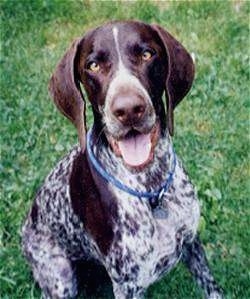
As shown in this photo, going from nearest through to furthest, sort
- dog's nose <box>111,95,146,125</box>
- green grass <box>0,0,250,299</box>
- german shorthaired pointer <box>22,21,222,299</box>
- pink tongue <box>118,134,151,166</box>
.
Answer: dog's nose <box>111,95,146,125</box>, german shorthaired pointer <box>22,21,222,299</box>, pink tongue <box>118,134,151,166</box>, green grass <box>0,0,250,299</box>

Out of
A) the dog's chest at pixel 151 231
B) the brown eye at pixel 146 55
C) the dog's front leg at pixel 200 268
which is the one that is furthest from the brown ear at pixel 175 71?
the dog's front leg at pixel 200 268

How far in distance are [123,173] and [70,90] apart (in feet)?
1.76

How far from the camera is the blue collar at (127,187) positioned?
197 inches

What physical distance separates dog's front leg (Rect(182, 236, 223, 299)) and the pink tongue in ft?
3.08

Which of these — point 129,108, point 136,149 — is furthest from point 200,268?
point 129,108

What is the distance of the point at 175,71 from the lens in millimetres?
4852

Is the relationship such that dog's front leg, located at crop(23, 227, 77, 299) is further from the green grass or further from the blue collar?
the blue collar

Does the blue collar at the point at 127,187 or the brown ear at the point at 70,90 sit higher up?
the brown ear at the point at 70,90

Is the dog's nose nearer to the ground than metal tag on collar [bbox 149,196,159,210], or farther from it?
farther from it

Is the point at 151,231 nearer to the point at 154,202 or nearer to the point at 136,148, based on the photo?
the point at 154,202

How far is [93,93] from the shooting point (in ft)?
15.7

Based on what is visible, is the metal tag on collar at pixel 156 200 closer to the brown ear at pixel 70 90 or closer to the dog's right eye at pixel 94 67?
the brown ear at pixel 70 90

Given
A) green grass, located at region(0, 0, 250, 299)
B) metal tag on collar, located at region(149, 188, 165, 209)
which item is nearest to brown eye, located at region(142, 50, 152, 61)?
metal tag on collar, located at region(149, 188, 165, 209)

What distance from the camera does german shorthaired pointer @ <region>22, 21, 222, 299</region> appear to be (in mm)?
4676
